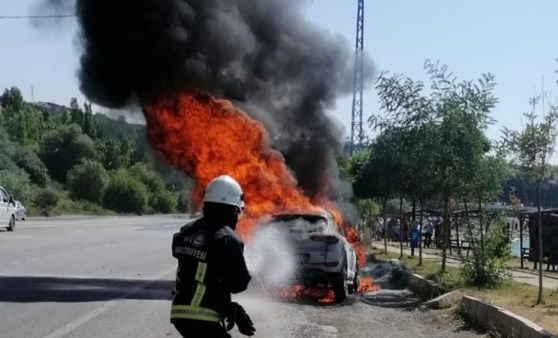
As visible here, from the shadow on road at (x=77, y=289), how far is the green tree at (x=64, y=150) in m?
85.2

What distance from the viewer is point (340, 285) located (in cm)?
1320

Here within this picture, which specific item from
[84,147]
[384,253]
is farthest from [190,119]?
[84,147]

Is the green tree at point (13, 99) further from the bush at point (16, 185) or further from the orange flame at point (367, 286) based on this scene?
the orange flame at point (367, 286)

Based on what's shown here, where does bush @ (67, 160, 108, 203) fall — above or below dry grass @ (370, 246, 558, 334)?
above

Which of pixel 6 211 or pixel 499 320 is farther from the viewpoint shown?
pixel 6 211

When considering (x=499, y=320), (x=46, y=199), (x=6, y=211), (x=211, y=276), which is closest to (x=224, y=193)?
(x=211, y=276)

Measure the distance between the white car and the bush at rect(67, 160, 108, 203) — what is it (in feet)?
256

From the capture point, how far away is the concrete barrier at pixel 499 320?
→ 28.7 ft

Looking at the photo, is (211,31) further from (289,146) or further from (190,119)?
(289,146)

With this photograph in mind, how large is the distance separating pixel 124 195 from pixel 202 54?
2997 inches

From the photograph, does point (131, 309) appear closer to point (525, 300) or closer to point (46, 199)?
point (525, 300)

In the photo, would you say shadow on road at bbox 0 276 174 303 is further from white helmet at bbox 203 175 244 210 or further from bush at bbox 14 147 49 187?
bush at bbox 14 147 49 187

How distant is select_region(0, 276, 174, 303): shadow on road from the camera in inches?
470

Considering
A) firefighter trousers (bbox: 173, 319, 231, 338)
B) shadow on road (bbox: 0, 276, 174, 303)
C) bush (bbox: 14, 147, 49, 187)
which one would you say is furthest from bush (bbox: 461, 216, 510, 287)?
bush (bbox: 14, 147, 49, 187)
